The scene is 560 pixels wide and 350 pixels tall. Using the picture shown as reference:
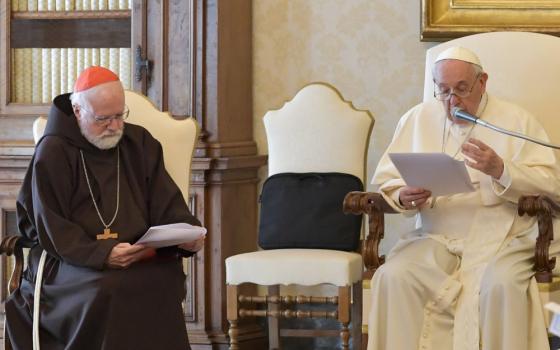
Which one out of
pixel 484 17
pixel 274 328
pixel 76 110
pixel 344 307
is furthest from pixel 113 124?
pixel 484 17

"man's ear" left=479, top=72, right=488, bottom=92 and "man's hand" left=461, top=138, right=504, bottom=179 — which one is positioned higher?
"man's ear" left=479, top=72, right=488, bottom=92

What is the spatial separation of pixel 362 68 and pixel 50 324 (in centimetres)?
243

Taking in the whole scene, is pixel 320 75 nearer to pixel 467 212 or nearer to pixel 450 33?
pixel 450 33

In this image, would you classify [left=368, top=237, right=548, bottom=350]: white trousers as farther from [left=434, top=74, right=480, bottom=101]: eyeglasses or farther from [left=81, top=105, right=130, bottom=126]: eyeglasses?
[left=81, top=105, right=130, bottom=126]: eyeglasses

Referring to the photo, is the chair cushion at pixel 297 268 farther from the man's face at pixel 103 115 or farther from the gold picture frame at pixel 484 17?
the gold picture frame at pixel 484 17

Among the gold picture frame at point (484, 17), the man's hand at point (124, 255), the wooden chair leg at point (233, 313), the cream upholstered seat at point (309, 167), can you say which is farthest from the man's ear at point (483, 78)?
the man's hand at point (124, 255)

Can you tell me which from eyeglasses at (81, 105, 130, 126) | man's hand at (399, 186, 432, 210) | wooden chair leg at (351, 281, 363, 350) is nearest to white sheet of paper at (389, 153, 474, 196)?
man's hand at (399, 186, 432, 210)

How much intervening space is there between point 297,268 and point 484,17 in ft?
5.52

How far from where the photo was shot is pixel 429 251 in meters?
4.98

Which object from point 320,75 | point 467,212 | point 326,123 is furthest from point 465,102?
point 320,75

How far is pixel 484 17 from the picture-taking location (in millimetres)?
6035

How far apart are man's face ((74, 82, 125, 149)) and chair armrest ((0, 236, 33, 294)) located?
1.62 feet

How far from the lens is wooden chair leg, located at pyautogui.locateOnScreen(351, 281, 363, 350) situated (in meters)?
5.63

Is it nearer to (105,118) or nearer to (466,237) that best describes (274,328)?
(466,237)
